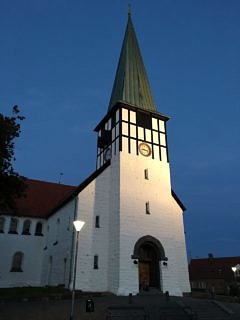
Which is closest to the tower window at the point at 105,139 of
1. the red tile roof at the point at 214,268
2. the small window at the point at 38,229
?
the small window at the point at 38,229

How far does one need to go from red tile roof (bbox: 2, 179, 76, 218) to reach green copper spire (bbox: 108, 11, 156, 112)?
37.1 ft

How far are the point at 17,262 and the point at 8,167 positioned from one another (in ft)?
56.6

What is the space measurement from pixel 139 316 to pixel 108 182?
14420mm

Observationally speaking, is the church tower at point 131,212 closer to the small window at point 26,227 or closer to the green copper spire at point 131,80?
the green copper spire at point 131,80

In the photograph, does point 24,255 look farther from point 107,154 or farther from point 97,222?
point 107,154

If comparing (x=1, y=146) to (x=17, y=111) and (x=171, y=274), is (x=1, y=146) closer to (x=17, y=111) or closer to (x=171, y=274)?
(x=17, y=111)

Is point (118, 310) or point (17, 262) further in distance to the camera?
point (17, 262)

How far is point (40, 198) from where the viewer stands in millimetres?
38594

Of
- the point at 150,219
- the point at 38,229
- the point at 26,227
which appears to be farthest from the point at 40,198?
the point at 150,219

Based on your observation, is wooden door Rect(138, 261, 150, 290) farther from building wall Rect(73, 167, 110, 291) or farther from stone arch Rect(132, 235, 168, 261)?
building wall Rect(73, 167, 110, 291)

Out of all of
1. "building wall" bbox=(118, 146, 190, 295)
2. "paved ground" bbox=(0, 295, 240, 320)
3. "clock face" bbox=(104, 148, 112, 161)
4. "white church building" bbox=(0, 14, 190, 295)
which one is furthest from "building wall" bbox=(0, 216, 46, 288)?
"paved ground" bbox=(0, 295, 240, 320)

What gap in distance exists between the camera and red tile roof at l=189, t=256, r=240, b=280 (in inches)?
2530

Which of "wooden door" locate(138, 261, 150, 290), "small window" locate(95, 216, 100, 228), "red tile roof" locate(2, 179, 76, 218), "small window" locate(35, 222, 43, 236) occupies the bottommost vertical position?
"wooden door" locate(138, 261, 150, 290)

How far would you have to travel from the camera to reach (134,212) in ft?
90.6
